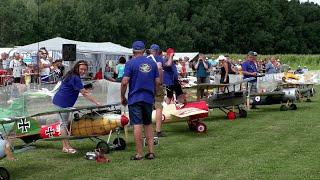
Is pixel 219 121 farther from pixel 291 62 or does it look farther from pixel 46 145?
pixel 291 62

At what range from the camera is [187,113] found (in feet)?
36.6

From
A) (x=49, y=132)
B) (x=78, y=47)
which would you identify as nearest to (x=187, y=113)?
(x=49, y=132)

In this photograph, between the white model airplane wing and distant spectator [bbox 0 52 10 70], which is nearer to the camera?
the white model airplane wing

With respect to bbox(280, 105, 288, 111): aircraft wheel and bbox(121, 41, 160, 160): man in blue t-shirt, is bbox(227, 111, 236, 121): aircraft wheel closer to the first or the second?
bbox(280, 105, 288, 111): aircraft wheel

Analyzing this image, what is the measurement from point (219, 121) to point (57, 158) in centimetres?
572

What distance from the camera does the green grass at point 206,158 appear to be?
752 centimetres

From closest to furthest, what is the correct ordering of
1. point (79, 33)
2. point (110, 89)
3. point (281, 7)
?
point (110, 89) < point (79, 33) < point (281, 7)

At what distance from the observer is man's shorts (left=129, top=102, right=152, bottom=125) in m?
8.59

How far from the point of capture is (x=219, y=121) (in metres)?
13.7

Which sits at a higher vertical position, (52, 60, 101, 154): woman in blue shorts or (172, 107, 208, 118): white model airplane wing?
(52, 60, 101, 154): woman in blue shorts

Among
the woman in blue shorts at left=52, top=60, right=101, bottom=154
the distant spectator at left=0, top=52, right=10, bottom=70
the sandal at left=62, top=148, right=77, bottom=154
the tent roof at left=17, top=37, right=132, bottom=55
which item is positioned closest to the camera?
the woman in blue shorts at left=52, top=60, right=101, bottom=154

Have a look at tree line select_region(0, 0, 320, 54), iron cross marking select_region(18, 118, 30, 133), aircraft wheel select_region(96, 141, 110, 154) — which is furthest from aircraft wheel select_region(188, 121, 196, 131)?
tree line select_region(0, 0, 320, 54)

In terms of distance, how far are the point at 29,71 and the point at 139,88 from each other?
11868 millimetres

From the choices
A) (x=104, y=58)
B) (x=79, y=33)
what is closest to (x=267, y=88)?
(x=104, y=58)
